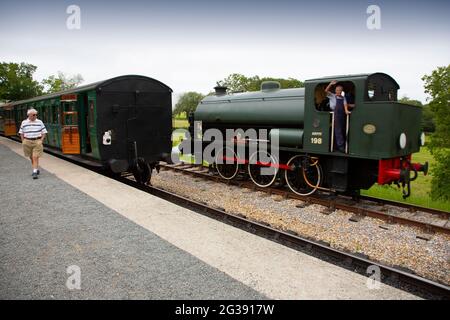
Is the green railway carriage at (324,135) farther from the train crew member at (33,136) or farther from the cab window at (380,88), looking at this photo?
the train crew member at (33,136)

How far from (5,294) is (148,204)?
Result: 322 cm

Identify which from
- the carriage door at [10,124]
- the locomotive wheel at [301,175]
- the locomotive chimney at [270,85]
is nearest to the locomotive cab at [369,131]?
the locomotive wheel at [301,175]

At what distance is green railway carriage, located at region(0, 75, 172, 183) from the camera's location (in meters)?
8.49

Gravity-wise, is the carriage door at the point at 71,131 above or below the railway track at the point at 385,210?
above

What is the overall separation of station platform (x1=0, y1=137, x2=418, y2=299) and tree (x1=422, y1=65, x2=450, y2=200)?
1211 cm

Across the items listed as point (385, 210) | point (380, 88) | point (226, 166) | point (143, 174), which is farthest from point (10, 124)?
point (385, 210)

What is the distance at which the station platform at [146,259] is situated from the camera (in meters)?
3.38

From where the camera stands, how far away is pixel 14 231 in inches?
201

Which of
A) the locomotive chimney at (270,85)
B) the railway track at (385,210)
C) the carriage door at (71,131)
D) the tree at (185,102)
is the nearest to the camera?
the railway track at (385,210)

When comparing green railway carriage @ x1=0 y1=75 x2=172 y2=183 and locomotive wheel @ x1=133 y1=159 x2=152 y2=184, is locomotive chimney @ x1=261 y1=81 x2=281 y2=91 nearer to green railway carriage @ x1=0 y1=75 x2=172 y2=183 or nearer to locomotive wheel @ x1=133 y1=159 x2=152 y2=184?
green railway carriage @ x1=0 y1=75 x2=172 y2=183

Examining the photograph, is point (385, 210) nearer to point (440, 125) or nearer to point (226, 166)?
point (226, 166)

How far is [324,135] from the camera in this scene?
7.79 metres

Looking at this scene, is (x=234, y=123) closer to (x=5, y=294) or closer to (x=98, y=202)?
(x=98, y=202)

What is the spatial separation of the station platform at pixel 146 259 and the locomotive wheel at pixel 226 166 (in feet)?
14.7
